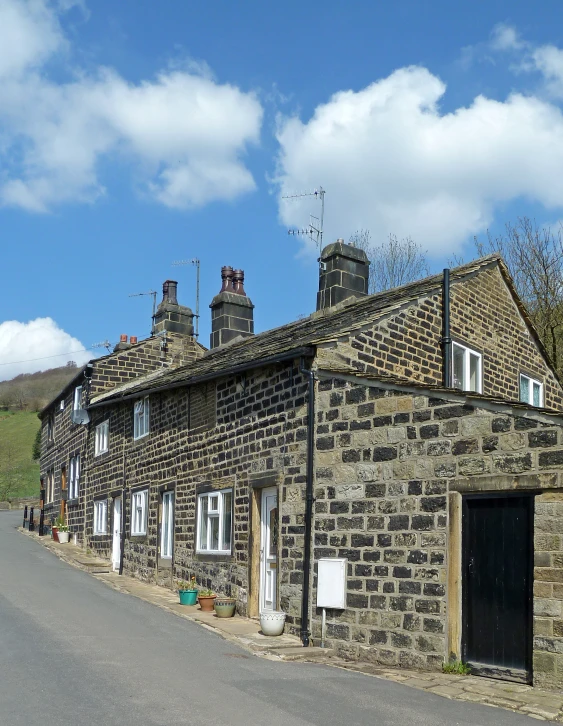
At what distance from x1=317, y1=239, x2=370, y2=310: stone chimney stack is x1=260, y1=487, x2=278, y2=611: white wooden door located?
650cm

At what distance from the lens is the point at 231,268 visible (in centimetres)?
2572

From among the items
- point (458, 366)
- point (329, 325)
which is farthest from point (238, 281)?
point (458, 366)

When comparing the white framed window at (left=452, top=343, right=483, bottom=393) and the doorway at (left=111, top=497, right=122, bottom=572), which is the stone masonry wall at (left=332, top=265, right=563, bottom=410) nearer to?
the white framed window at (left=452, top=343, right=483, bottom=393)

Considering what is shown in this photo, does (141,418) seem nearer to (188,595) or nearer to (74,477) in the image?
(188,595)

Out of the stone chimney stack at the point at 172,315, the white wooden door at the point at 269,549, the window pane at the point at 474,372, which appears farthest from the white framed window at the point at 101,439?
the window pane at the point at 474,372

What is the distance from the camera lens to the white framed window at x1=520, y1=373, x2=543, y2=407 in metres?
18.9

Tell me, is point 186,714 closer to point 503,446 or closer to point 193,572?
point 503,446

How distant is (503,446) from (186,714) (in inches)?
190

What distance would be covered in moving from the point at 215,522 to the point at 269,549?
90.3 inches

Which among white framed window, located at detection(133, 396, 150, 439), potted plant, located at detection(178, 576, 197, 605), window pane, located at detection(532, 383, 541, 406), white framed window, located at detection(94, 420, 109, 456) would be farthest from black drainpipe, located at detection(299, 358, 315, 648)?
white framed window, located at detection(94, 420, 109, 456)

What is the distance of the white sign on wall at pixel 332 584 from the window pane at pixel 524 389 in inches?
332

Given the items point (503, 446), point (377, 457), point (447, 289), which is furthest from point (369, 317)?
point (503, 446)

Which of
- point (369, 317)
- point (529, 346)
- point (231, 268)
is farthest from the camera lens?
point (231, 268)

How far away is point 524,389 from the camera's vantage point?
18.9 metres
